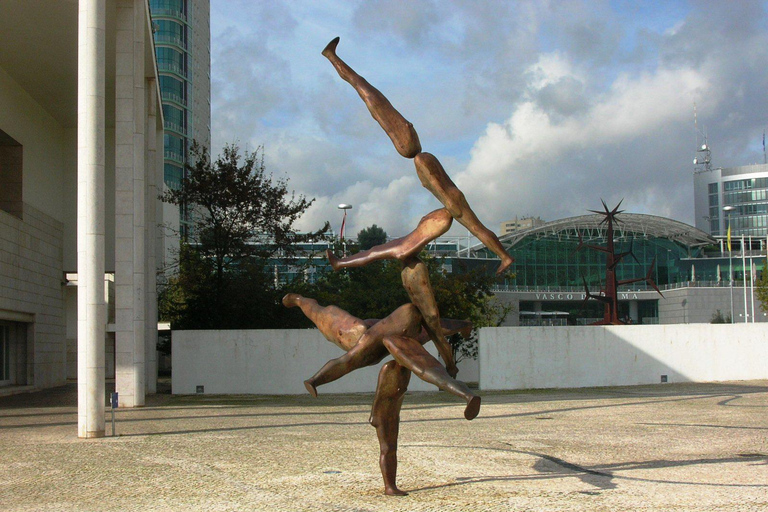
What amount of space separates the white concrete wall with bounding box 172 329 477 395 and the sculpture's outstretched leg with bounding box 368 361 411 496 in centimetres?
1543

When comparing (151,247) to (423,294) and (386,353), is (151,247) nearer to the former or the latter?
(386,353)

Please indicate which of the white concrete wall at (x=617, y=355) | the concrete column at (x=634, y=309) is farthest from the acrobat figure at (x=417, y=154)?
the concrete column at (x=634, y=309)

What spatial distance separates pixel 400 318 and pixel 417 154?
1.54 meters

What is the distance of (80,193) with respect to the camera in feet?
42.6

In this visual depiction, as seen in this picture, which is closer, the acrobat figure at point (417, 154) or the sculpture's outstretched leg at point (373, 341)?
the acrobat figure at point (417, 154)

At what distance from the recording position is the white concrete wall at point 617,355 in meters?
23.5

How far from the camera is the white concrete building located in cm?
1299

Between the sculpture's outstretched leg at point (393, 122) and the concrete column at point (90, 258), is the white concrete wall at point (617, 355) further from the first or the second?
the sculpture's outstretched leg at point (393, 122)

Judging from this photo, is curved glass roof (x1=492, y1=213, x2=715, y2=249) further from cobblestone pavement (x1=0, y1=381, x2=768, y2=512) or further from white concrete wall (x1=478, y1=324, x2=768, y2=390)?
cobblestone pavement (x1=0, y1=381, x2=768, y2=512)

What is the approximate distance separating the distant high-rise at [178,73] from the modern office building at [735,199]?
7828cm

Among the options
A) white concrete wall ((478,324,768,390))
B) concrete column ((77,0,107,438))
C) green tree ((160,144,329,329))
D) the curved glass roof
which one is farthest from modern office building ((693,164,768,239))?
concrete column ((77,0,107,438))

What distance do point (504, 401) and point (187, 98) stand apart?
60.8 m

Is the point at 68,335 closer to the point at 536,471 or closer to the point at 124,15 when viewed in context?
the point at 124,15

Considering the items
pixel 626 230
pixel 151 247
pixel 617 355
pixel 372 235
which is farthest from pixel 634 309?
pixel 151 247
